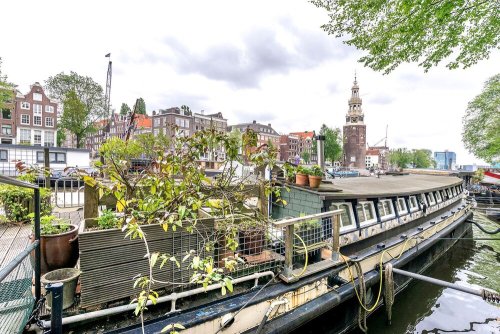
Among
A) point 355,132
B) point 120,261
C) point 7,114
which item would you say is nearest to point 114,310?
point 120,261

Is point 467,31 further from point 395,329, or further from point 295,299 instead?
point 395,329

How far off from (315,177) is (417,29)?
353 centimetres

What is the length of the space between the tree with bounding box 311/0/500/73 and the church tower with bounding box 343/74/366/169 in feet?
212

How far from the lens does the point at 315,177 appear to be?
18.1ft

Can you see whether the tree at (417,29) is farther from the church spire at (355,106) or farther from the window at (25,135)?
the church spire at (355,106)

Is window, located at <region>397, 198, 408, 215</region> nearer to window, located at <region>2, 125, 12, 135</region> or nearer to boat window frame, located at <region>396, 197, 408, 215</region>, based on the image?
boat window frame, located at <region>396, 197, 408, 215</region>

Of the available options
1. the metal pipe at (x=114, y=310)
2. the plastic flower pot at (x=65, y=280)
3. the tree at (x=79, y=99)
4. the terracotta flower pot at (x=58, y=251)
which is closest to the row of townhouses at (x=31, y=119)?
the tree at (x=79, y=99)

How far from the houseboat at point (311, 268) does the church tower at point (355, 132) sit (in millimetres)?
61826

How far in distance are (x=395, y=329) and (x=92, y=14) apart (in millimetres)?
12150

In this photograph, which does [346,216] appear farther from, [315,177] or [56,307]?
[56,307]

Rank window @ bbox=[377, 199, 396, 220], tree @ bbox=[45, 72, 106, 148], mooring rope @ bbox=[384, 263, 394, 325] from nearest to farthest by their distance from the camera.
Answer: mooring rope @ bbox=[384, 263, 394, 325]
window @ bbox=[377, 199, 396, 220]
tree @ bbox=[45, 72, 106, 148]

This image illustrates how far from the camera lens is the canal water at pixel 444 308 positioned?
5605 millimetres

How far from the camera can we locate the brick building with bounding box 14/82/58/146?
38719 mm

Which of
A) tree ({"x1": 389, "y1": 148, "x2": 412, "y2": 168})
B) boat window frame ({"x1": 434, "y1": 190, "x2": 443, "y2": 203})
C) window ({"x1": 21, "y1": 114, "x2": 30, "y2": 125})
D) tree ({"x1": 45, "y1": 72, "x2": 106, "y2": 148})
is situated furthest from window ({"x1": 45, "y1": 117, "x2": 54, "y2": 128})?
tree ({"x1": 389, "y1": 148, "x2": 412, "y2": 168})
